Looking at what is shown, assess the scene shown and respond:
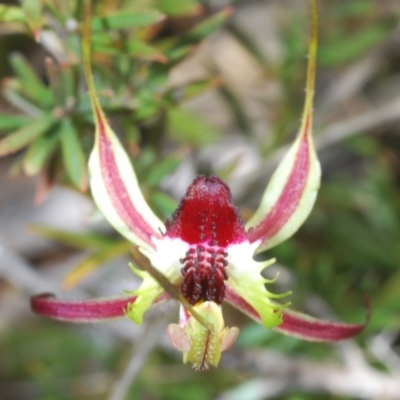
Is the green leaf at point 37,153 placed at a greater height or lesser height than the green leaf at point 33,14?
lesser

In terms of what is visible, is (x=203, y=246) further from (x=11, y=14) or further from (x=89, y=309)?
(x=11, y=14)

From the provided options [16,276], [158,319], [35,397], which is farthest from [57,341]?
[158,319]

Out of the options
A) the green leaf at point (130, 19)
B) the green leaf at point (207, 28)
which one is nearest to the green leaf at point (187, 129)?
the green leaf at point (207, 28)

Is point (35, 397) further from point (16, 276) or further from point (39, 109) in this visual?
point (39, 109)

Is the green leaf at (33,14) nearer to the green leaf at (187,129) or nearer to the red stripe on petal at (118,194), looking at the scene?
the red stripe on petal at (118,194)

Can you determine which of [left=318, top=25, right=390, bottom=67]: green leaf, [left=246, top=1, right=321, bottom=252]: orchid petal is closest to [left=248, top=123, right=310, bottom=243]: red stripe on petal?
[left=246, top=1, right=321, bottom=252]: orchid petal

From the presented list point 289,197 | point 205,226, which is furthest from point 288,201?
point 205,226

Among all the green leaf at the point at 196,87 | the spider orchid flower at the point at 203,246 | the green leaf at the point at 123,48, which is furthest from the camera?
the green leaf at the point at 196,87
